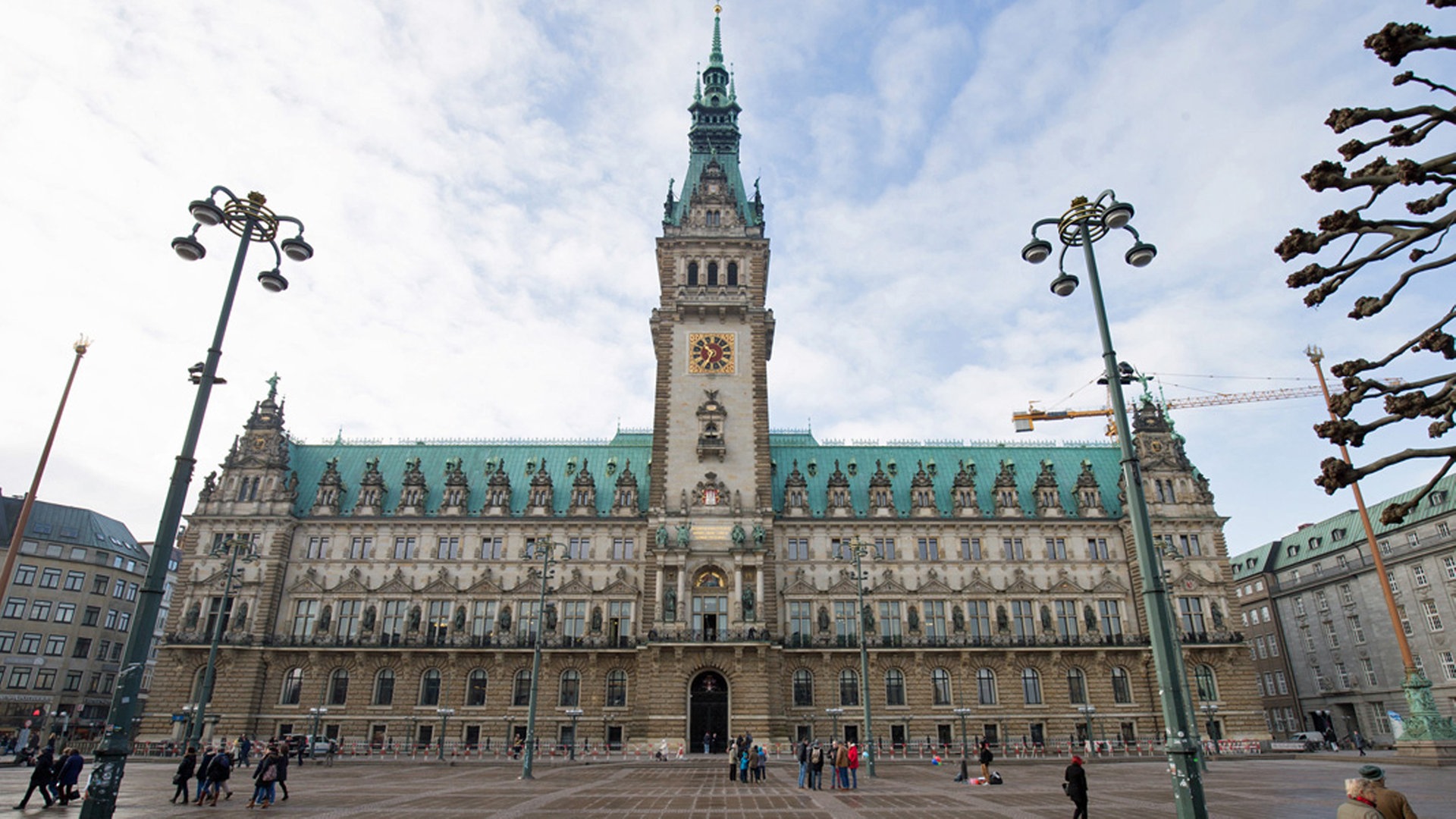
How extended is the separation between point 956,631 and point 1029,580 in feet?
24.8

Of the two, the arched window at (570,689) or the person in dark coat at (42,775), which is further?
the arched window at (570,689)

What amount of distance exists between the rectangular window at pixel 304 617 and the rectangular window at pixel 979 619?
50888 mm

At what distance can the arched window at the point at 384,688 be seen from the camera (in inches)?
2354

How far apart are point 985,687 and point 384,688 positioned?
45602 mm

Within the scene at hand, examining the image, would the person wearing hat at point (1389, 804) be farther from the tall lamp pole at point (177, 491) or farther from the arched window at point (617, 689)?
the arched window at point (617, 689)

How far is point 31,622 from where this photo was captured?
2975 inches

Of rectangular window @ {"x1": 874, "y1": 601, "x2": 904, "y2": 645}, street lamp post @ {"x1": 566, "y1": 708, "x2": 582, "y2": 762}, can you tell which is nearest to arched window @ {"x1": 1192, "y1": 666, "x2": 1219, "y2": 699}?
rectangular window @ {"x1": 874, "y1": 601, "x2": 904, "y2": 645}

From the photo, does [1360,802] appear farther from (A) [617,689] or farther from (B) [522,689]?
(B) [522,689]

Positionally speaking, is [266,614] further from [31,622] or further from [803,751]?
[803,751]

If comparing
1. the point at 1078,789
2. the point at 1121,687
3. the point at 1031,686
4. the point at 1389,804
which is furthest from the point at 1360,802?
the point at 1121,687

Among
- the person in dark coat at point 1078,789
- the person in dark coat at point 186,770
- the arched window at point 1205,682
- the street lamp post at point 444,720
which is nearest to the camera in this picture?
the person in dark coat at point 1078,789

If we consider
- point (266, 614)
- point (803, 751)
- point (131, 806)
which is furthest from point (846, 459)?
point (131, 806)

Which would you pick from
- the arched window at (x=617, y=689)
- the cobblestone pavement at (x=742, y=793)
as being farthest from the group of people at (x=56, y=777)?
the arched window at (x=617, y=689)

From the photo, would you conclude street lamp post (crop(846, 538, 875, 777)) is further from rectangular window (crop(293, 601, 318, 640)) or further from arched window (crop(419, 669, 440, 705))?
rectangular window (crop(293, 601, 318, 640))
